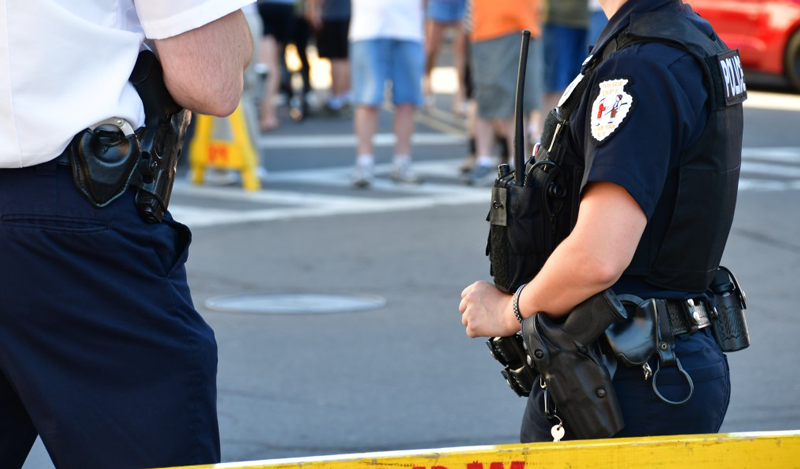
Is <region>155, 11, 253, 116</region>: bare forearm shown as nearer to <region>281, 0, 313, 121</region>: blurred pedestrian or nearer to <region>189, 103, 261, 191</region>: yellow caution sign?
<region>189, 103, 261, 191</region>: yellow caution sign

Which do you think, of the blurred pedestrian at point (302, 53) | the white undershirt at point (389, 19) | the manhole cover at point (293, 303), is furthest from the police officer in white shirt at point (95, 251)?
the blurred pedestrian at point (302, 53)

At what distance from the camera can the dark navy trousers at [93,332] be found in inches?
77.8

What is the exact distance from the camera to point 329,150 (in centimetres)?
1201

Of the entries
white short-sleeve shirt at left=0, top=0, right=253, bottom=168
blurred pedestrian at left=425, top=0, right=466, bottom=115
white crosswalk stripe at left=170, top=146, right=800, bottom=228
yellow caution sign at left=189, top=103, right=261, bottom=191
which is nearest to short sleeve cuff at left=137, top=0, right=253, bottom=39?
white short-sleeve shirt at left=0, top=0, right=253, bottom=168

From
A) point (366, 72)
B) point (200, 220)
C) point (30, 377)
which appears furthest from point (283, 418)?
point (366, 72)

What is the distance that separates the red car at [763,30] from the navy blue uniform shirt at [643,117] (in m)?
13.1

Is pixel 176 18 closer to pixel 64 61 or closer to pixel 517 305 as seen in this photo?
pixel 64 61

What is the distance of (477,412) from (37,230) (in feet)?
10.0

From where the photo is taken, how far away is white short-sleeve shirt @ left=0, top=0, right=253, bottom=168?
1.94m

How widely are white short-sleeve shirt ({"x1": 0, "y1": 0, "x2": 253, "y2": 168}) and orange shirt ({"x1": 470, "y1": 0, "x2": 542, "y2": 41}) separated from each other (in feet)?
23.9

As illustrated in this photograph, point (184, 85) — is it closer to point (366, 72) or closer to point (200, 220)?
point (200, 220)

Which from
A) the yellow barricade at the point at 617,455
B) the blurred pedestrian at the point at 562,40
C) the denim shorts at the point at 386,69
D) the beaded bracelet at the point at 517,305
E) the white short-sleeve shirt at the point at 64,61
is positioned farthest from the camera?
the blurred pedestrian at the point at 562,40

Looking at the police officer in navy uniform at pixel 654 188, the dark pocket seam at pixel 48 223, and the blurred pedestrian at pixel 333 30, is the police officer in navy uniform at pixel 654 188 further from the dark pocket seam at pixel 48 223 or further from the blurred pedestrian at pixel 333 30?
the blurred pedestrian at pixel 333 30

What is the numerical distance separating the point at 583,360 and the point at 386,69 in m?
7.58
